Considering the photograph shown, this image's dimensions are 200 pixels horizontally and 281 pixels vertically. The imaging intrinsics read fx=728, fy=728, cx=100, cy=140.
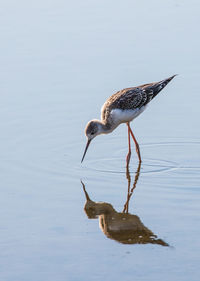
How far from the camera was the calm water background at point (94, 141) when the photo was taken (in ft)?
22.5

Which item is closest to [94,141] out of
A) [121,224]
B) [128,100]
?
[128,100]

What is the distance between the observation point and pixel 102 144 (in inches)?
415

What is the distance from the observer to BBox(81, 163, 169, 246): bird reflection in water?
286 inches

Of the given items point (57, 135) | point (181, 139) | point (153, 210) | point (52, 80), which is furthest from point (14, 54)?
point (153, 210)

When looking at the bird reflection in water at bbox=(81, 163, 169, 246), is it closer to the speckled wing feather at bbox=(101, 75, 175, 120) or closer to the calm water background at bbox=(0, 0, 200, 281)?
the calm water background at bbox=(0, 0, 200, 281)

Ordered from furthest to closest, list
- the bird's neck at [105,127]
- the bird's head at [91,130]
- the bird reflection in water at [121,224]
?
the bird's neck at [105,127] → the bird's head at [91,130] → the bird reflection in water at [121,224]

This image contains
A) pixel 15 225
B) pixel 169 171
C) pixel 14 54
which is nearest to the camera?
pixel 15 225

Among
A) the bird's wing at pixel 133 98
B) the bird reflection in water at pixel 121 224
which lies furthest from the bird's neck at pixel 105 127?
the bird reflection in water at pixel 121 224

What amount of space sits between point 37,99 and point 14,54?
97.2 inches

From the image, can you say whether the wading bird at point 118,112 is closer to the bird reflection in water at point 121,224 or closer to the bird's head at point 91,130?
the bird's head at point 91,130

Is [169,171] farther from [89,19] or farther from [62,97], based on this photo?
[89,19]

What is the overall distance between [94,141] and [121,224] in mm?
3124

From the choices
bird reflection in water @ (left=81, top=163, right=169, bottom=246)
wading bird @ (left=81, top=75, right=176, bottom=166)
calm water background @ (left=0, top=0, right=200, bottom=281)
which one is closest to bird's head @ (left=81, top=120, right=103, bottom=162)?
wading bird @ (left=81, top=75, right=176, bottom=166)

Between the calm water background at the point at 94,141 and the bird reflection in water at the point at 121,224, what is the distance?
8cm
